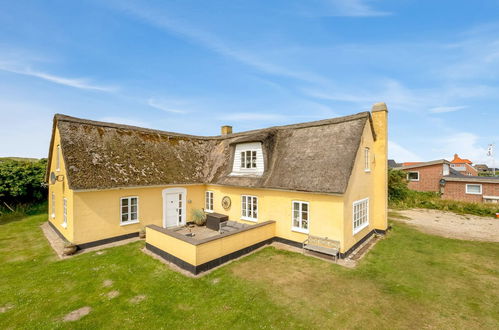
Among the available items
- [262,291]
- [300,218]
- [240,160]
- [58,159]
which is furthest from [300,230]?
[58,159]

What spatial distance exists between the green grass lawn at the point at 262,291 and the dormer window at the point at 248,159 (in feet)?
16.9

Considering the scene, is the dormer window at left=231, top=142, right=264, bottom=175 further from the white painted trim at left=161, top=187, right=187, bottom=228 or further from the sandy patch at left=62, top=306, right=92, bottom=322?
the sandy patch at left=62, top=306, right=92, bottom=322

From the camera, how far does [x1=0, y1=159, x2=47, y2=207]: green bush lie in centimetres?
1728

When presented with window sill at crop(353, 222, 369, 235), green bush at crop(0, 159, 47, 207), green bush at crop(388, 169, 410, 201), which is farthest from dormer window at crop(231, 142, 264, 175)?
green bush at crop(388, 169, 410, 201)

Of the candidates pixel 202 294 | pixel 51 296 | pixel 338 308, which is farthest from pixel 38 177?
pixel 338 308

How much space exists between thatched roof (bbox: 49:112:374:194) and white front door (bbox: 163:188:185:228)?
0.88 meters

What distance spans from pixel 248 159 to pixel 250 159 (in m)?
0.24

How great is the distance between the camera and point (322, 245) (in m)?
10.6

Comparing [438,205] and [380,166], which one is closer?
[380,166]

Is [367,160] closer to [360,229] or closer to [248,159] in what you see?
[360,229]

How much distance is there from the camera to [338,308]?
6.70m

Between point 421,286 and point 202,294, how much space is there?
777 cm

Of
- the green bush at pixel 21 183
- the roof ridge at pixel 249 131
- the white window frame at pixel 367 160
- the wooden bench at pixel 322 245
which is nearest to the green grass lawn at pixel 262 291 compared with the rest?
the wooden bench at pixel 322 245

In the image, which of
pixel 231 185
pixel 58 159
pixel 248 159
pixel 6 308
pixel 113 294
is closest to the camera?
pixel 6 308
